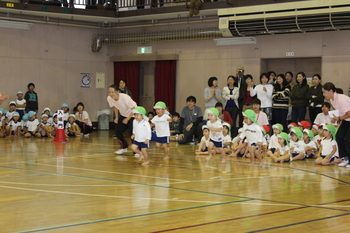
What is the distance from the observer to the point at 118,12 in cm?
1958

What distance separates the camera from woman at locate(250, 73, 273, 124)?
46.8 ft

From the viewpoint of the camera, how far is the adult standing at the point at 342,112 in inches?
383

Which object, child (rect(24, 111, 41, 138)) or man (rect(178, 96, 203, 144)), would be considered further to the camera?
child (rect(24, 111, 41, 138))

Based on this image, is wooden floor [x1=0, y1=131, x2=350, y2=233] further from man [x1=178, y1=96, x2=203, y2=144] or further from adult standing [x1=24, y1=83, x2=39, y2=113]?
adult standing [x1=24, y1=83, x2=39, y2=113]

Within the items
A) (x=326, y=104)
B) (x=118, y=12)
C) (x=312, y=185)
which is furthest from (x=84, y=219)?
(x=118, y=12)

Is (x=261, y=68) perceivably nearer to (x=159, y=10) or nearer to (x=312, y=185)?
(x=159, y=10)

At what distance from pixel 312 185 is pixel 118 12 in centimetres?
1323

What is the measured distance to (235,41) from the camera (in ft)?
56.9

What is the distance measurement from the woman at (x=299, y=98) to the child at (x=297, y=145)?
2369 millimetres

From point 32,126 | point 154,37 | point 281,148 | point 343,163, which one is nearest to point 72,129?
point 32,126

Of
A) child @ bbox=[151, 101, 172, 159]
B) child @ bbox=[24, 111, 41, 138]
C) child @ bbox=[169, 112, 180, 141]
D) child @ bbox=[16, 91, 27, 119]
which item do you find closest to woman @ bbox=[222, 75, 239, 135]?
child @ bbox=[169, 112, 180, 141]

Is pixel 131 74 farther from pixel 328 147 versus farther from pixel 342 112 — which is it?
pixel 342 112

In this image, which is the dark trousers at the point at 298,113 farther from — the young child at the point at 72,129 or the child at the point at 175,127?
the young child at the point at 72,129

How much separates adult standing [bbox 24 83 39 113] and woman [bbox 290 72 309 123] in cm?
923
